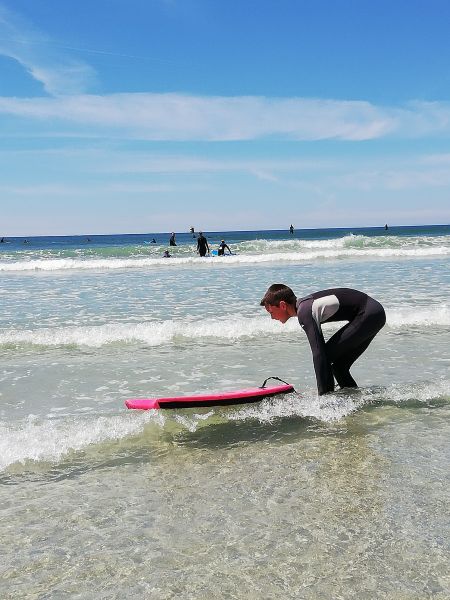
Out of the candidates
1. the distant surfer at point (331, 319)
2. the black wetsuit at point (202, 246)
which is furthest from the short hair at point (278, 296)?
the black wetsuit at point (202, 246)

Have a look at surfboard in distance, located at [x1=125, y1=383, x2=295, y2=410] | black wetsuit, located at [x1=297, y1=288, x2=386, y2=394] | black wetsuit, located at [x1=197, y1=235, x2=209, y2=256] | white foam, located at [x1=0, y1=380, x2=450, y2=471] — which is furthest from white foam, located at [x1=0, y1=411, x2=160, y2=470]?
black wetsuit, located at [x1=197, y1=235, x2=209, y2=256]

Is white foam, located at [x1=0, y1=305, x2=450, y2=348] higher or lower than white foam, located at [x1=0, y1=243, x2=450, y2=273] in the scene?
lower

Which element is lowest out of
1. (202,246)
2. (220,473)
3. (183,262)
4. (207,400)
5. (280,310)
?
(220,473)

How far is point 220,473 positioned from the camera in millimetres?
4473

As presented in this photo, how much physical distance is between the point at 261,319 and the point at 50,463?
7956 mm

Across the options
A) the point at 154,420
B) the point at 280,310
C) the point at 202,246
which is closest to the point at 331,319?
the point at 280,310

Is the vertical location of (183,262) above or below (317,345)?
below

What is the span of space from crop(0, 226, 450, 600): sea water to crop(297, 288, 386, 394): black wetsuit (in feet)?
0.92

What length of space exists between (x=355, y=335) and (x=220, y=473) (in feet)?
7.54

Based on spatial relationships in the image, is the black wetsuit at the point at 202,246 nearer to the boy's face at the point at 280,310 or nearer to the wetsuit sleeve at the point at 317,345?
the wetsuit sleeve at the point at 317,345

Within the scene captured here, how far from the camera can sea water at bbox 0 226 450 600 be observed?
304cm

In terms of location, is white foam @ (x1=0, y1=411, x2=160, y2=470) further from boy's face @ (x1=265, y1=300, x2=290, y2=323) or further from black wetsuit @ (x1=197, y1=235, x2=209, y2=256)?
black wetsuit @ (x1=197, y1=235, x2=209, y2=256)

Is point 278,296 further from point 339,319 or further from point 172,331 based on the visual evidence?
point 172,331

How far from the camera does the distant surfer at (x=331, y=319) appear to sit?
17.8 ft
